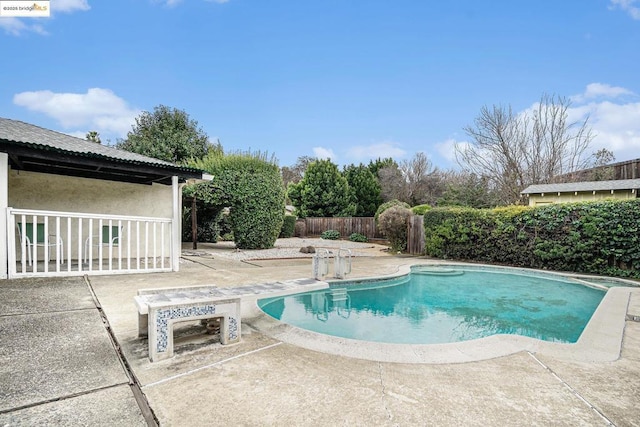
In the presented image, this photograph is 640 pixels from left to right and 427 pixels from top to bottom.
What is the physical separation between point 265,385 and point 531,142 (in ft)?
68.1

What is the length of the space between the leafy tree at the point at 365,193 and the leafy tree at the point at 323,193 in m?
1.54

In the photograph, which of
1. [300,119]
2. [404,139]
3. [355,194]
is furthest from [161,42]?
[404,139]

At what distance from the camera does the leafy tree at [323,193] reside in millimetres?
24828

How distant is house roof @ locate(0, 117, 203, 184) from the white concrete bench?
4.26 meters

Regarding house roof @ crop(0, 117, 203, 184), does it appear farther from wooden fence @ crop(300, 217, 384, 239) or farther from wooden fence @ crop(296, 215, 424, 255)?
wooden fence @ crop(300, 217, 384, 239)

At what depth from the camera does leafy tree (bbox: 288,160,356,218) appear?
24.8 metres

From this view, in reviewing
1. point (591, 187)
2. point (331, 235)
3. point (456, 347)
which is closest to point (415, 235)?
point (591, 187)

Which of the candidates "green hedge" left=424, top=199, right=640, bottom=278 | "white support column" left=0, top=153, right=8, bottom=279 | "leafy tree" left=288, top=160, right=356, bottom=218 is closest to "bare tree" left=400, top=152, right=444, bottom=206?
"leafy tree" left=288, top=160, right=356, bottom=218

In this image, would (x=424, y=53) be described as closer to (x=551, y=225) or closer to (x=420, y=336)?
(x=551, y=225)

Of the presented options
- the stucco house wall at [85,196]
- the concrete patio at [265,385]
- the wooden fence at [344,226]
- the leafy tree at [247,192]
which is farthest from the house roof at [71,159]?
the wooden fence at [344,226]

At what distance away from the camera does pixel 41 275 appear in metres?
5.77

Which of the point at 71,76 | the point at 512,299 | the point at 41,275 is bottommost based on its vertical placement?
the point at 512,299

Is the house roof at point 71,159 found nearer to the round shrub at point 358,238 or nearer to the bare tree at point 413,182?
the round shrub at point 358,238

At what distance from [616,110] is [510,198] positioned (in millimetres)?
6860
